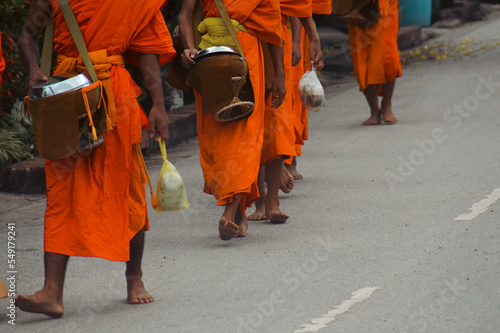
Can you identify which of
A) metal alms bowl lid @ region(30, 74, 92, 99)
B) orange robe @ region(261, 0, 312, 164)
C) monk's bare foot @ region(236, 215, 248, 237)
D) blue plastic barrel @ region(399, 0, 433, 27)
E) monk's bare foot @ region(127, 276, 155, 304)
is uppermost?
metal alms bowl lid @ region(30, 74, 92, 99)

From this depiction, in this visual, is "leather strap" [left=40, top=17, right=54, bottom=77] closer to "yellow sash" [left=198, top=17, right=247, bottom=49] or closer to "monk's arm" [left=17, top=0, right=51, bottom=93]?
"monk's arm" [left=17, top=0, right=51, bottom=93]

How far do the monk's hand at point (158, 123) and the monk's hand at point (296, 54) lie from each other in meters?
2.34

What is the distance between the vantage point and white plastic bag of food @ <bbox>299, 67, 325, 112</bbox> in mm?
7414

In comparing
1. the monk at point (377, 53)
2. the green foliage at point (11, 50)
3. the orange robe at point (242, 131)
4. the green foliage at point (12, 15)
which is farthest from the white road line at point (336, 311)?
the monk at point (377, 53)

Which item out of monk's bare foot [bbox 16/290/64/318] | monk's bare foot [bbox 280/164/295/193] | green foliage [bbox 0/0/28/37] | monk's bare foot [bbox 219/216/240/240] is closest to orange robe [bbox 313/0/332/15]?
monk's bare foot [bbox 280/164/295/193]

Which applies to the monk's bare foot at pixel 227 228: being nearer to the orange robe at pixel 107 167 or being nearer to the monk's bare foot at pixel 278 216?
the monk's bare foot at pixel 278 216

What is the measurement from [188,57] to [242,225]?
4.10 feet

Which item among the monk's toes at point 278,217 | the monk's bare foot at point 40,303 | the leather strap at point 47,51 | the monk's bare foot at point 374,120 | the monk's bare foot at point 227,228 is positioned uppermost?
the leather strap at point 47,51

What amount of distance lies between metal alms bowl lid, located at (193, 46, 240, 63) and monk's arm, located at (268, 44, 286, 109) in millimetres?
566

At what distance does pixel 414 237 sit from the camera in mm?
6062

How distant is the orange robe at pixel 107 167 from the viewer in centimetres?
458

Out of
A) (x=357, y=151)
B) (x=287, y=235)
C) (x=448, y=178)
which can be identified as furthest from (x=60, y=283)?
(x=357, y=151)

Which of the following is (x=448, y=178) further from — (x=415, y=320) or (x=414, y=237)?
(x=415, y=320)

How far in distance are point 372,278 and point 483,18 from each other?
62.0ft
